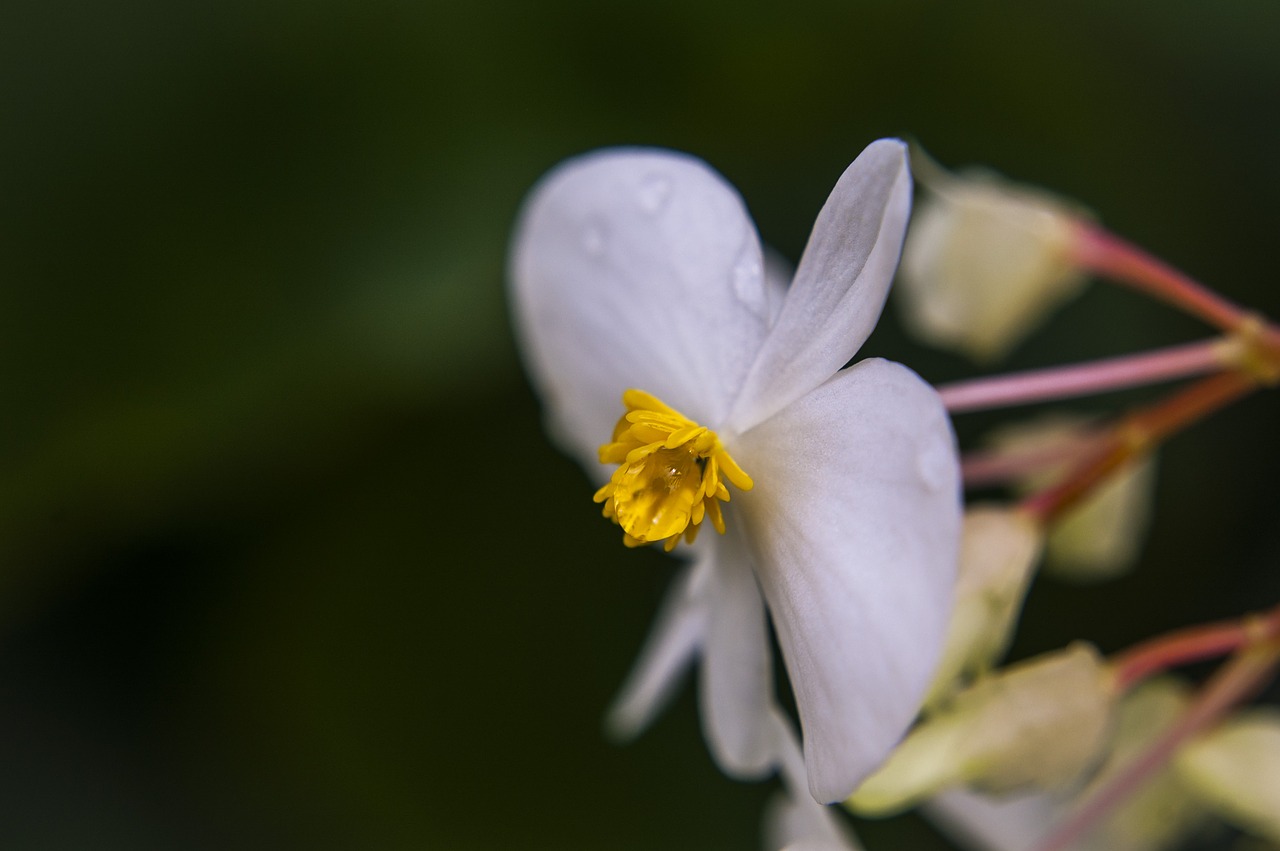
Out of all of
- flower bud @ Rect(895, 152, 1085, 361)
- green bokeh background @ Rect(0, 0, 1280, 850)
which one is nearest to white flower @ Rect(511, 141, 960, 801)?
flower bud @ Rect(895, 152, 1085, 361)

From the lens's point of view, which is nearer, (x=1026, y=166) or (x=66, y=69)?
(x=66, y=69)

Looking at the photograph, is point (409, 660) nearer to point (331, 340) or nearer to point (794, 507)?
point (331, 340)

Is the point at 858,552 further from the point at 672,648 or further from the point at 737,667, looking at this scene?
the point at 672,648

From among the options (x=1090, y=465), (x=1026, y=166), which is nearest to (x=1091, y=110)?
(x=1026, y=166)

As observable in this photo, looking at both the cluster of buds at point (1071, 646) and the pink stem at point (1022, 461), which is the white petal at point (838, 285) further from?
the pink stem at point (1022, 461)

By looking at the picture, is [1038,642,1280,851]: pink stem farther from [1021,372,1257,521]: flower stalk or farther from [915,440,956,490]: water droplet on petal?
[915,440,956,490]: water droplet on petal

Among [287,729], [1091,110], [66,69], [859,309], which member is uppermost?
[66,69]

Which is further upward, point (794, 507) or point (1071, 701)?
point (794, 507)
